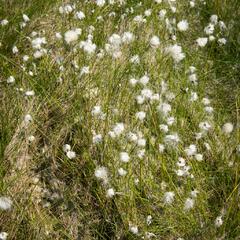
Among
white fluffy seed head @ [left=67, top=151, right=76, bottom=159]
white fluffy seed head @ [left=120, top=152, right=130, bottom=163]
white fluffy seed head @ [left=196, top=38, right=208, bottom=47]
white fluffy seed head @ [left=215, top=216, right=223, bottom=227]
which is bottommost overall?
white fluffy seed head @ [left=215, top=216, right=223, bottom=227]

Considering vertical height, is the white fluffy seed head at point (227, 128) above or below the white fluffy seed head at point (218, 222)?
above

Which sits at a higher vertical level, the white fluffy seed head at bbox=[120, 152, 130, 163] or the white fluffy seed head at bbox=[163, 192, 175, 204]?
the white fluffy seed head at bbox=[120, 152, 130, 163]

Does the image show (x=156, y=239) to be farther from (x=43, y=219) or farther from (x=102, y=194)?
(x=43, y=219)

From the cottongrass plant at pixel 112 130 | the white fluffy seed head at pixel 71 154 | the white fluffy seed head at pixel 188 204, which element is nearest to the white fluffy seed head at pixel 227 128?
the cottongrass plant at pixel 112 130

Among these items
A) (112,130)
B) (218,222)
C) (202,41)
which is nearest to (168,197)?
(218,222)

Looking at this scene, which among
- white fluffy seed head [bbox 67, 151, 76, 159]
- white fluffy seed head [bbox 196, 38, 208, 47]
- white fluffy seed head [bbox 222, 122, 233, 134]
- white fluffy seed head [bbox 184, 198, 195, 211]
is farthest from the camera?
white fluffy seed head [bbox 196, 38, 208, 47]

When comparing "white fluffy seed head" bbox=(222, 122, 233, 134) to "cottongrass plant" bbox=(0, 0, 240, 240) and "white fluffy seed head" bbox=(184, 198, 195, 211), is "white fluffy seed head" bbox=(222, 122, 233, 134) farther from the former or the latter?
"white fluffy seed head" bbox=(184, 198, 195, 211)

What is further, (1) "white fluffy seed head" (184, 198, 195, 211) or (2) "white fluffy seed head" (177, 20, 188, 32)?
(2) "white fluffy seed head" (177, 20, 188, 32)

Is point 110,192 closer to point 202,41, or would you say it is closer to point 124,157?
point 124,157

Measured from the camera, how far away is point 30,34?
3646 mm

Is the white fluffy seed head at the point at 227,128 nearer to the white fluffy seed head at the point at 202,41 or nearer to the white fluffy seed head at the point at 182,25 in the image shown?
the white fluffy seed head at the point at 202,41

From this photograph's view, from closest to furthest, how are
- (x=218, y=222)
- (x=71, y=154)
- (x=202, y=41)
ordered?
(x=218, y=222)
(x=71, y=154)
(x=202, y=41)

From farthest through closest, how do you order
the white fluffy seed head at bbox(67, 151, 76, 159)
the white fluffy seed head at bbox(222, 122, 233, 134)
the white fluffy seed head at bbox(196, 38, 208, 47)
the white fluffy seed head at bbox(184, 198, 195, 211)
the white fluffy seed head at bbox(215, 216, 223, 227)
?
1. the white fluffy seed head at bbox(196, 38, 208, 47)
2. the white fluffy seed head at bbox(222, 122, 233, 134)
3. the white fluffy seed head at bbox(67, 151, 76, 159)
4. the white fluffy seed head at bbox(184, 198, 195, 211)
5. the white fluffy seed head at bbox(215, 216, 223, 227)

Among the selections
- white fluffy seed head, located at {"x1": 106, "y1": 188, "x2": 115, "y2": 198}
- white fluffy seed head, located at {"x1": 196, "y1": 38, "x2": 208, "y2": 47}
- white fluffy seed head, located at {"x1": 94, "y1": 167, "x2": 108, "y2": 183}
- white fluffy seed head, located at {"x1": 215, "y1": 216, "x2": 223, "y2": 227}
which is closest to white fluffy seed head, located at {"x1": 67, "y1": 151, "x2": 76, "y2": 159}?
white fluffy seed head, located at {"x1": 94, "y1": 167, "x2": 108, "y2": 183}
